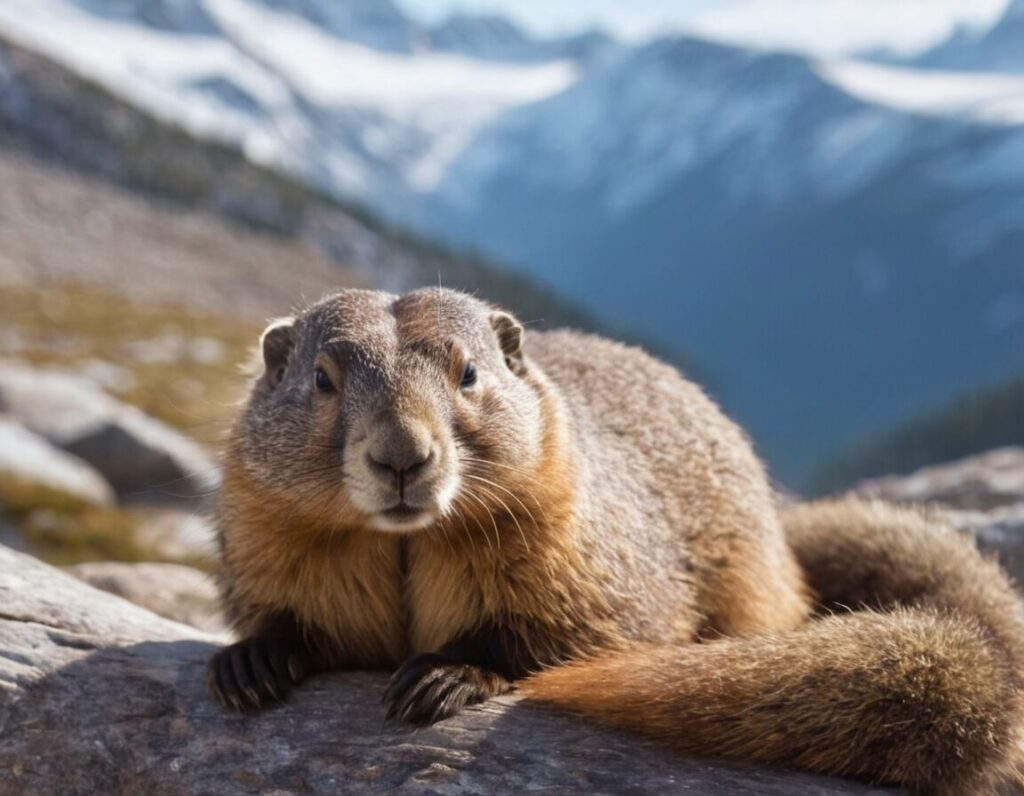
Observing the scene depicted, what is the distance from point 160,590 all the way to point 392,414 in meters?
5.35

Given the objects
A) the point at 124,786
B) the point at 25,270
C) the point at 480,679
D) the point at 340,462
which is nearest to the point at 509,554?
the point at 480,679

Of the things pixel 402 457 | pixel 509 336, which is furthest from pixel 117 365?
pixel 402 457

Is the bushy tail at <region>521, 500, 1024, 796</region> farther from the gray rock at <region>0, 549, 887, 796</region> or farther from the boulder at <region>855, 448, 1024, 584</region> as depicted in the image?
the boulder at <region>855, 448, 1024, 584</region>

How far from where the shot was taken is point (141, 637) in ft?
20.7

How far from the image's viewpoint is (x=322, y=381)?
568cm

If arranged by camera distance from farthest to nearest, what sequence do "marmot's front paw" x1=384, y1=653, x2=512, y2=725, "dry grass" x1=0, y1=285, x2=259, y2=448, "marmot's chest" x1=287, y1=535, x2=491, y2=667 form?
"dry grass" x1=0, y1=285, x2=259, y2=448 < "marmot's chest" x1=287, y1=535, x2=491, y2=667 < "marmot's front paw" x1=384, y1=653, x2=512, y2=725

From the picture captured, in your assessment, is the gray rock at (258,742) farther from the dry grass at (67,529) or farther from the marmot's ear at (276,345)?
the dry grass at (67,529)

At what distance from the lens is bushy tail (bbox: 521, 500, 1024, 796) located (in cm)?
505

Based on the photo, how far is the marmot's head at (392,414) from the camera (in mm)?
5035

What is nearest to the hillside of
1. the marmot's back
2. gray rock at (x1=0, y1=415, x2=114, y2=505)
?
gray rock at (x1=0, y1=415, x2=114, y2=505)

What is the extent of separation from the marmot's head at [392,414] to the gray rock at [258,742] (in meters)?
1.05

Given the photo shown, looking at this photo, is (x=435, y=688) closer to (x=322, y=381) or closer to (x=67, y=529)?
(x=322, y=381)

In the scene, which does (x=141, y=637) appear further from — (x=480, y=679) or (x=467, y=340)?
(x=467, y=340)

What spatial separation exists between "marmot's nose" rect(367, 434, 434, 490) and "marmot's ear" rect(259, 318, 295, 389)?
5.66 ft
